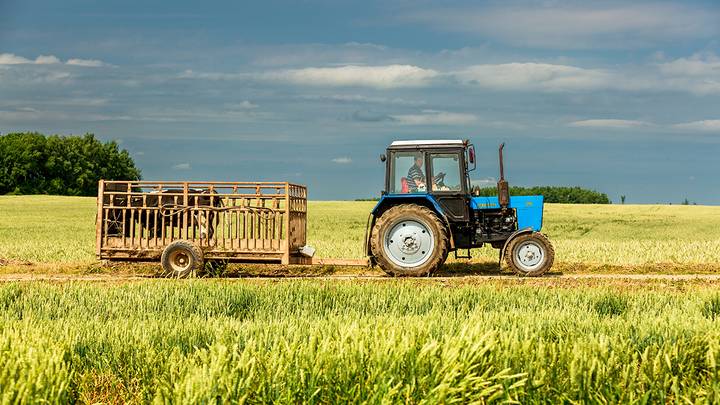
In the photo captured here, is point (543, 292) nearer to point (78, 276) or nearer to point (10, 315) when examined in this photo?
point (10, 315)

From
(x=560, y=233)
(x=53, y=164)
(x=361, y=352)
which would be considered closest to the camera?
(x=361, y=352)

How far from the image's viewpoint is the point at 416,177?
48.0 feet

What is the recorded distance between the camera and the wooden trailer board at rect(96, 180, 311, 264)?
1523 centimetres

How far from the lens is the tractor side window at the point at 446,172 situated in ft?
47.6

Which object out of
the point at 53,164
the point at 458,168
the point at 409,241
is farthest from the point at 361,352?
the point at 53,164

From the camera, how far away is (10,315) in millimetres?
9484

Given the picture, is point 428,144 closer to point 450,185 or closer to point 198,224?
point 450,185

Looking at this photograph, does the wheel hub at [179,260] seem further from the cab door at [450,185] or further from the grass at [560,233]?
the cab door at [450,185]

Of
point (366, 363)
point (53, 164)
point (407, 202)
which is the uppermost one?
point (53, 164)

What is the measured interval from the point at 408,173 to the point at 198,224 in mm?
4149

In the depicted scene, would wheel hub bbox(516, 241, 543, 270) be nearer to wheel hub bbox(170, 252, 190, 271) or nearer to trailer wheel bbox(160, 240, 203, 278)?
trailer wheel bbox(160, 240, 203, 278)

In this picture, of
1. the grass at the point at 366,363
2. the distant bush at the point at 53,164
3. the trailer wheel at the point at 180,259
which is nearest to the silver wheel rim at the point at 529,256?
the trailer wheel at the point at 180,259

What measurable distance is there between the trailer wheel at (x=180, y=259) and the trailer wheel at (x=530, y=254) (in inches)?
227

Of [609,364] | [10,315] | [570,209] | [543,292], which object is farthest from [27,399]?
[570,209]
